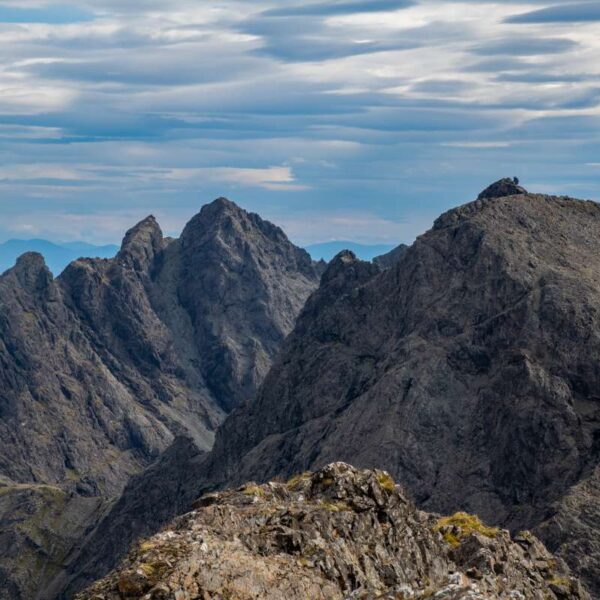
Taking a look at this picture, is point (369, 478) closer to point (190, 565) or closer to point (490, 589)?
point (490, 589)

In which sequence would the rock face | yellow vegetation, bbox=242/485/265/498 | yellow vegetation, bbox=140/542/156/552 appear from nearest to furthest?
the rock face
yellow vegetation, bbox=140/542/156/552
yellow vegetation, bbox=242/485/265/498

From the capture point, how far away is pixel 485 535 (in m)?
101

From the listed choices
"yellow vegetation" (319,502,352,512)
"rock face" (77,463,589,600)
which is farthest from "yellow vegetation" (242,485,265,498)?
"yellow vegetation" (319,502,352,512)

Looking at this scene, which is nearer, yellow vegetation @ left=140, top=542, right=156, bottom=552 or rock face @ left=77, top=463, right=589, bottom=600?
rock face @ left=77, top=463, right=589, bottom=600

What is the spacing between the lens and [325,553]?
3093 inches

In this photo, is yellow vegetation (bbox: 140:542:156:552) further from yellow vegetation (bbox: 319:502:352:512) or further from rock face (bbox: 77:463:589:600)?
yellow vegetation (bbox: 319:502:352:512)

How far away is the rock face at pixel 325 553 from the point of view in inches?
2655

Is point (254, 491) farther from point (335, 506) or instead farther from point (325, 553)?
point (325, 553)

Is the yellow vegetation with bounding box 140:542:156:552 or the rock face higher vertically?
the yellow vegetation with bounding box 140:542:156:552

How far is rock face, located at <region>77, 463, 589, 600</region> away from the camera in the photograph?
6744cm

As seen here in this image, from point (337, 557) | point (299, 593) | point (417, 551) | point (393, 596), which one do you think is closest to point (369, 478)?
point (417, 551)

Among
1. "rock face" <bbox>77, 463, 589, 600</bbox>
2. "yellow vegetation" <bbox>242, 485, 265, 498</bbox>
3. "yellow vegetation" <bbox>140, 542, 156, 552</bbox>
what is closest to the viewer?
"rock face" <bbox>77, 463, 589, 600</bbox>

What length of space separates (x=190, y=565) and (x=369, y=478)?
937 inches

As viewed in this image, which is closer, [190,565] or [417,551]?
[190,565]
